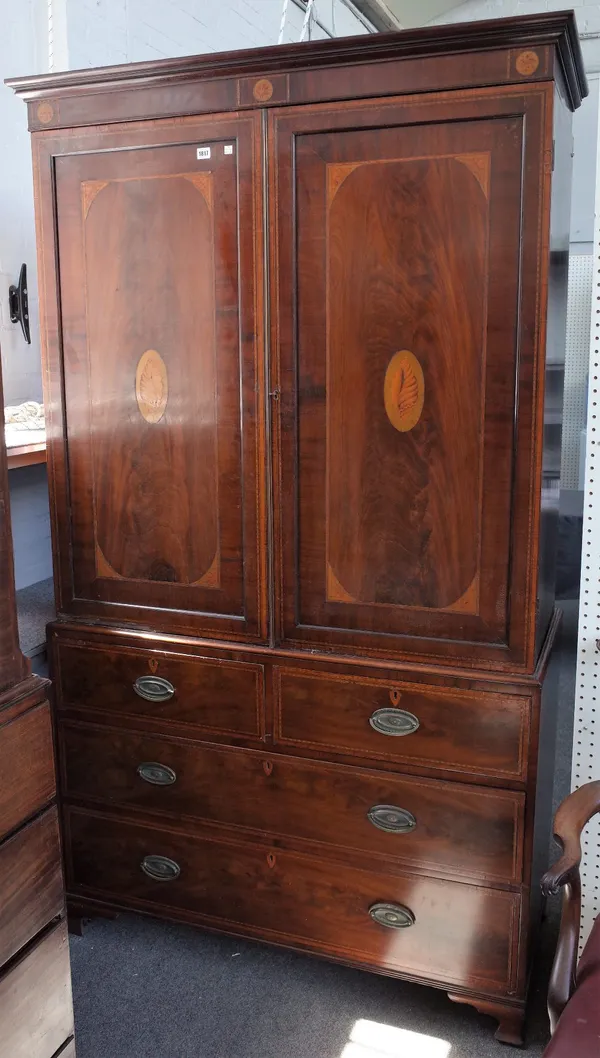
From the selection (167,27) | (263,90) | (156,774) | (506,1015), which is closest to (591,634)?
(506,1015)

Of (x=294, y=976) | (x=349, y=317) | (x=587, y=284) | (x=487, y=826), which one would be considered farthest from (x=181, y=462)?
(x=587, y=284)

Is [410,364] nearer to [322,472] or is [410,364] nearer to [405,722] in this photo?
[322,472]

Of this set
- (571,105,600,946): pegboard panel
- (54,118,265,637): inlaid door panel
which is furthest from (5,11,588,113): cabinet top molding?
(571,105,600,946): pegboard panel

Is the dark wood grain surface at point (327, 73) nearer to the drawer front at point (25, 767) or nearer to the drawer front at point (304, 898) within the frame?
the drawer front at point (25, 767)

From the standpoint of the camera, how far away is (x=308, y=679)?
A: 6.47 ft

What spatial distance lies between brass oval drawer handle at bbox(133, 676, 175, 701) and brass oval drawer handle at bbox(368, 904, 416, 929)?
672 mm

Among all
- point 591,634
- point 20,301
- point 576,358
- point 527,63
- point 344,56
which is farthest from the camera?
point 576,358

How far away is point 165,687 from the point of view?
6.97 ft

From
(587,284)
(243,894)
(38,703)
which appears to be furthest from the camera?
(587,284)

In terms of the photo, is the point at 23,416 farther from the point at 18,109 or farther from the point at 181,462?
the point at 18,109

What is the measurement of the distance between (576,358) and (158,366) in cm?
290

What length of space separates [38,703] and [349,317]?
962 millimetres

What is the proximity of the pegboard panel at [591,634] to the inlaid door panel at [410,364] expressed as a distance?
16 centimetres

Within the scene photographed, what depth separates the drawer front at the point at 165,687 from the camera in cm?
204
